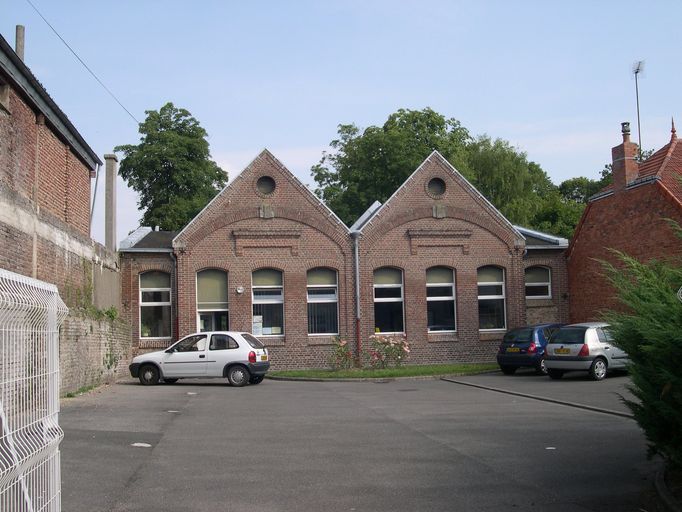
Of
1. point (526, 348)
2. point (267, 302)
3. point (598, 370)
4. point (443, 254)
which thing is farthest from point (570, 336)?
point (267, 302)

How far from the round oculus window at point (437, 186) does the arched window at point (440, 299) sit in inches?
121

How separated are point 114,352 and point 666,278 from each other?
20.6 meters

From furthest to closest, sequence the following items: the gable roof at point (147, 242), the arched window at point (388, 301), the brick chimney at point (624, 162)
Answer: the arched window at point (388, 301)
the gable roof at point (147, 242)
the brick chimney at point (624, 162)

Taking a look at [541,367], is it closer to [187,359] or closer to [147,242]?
[187,359]

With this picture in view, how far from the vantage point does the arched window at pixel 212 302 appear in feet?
95.0

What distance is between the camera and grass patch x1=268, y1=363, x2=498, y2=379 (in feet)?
82.0

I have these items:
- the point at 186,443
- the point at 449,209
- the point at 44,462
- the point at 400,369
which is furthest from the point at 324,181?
the point at 44,462

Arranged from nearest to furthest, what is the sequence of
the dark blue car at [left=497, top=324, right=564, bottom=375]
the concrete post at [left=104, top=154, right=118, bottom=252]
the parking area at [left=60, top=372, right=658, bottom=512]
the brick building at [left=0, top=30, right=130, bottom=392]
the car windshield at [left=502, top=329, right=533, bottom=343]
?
1. the parking area at [left=60, top=372, right=658, bottom=512]
2. the brick building at [left=0, top=30, right=130, bottom=392]
3. the dark blue car at [left=497, top=324, right=564, bottom=375]
4. the car windshield at [left=502, top=329, right=533, bottom=343]
5. the concrete post at [left=104, top=154, right=118, bottom=252]

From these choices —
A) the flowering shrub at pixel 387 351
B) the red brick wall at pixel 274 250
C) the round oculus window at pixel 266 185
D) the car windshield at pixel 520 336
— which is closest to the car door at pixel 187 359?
the red brick wall at pixel 274 250

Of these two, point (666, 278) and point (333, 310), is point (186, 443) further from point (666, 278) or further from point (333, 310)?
point (333, 310)

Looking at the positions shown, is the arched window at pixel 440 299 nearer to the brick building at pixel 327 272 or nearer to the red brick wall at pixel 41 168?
the brick building at pixel 327 272

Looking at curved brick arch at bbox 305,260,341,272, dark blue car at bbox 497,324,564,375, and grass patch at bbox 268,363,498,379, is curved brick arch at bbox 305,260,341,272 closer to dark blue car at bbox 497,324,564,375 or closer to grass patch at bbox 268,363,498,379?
grass patch at bbox 268,363,498,379

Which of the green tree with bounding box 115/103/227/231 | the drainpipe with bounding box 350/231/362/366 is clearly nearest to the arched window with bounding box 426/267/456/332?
the drainpipe with bounding box 350/231/362/366

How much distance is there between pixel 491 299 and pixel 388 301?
171 inches
